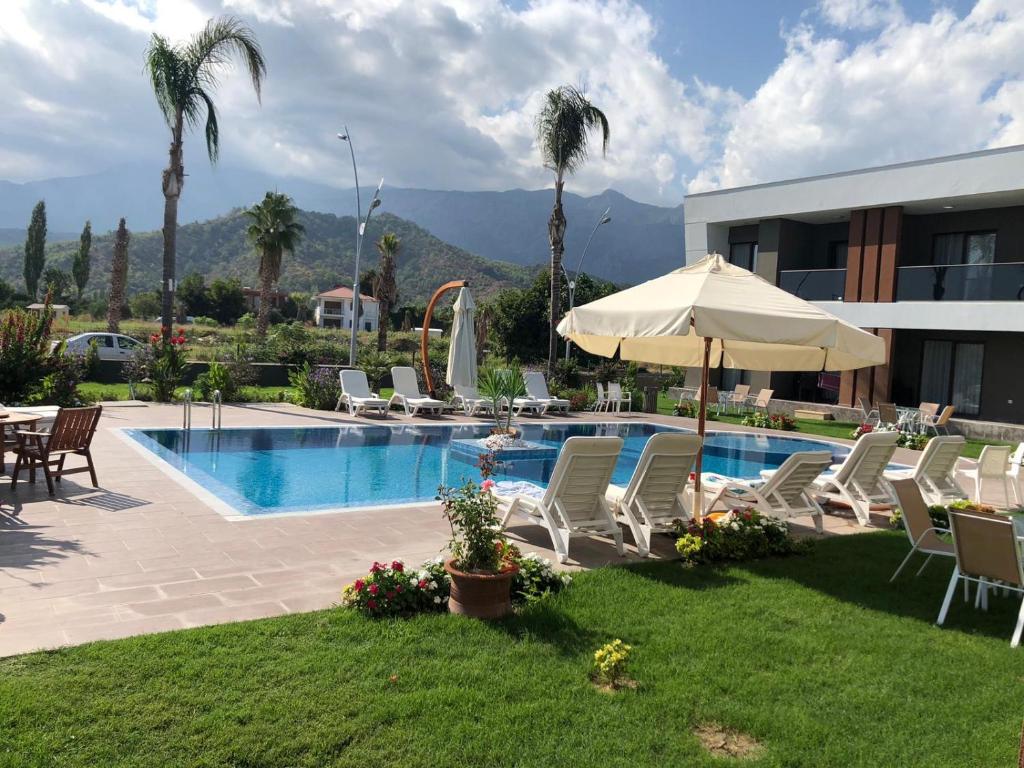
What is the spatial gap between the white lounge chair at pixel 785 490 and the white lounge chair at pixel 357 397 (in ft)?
34.6

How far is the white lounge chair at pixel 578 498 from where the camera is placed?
19.9 ft

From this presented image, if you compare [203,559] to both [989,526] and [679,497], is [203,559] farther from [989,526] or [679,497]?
[989,526]

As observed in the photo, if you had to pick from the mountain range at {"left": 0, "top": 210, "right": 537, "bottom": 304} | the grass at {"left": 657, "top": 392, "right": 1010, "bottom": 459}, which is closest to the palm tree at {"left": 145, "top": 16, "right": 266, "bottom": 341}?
the grass at {"left": 657, "top": 392, "right": 1010, "bottom": 459}

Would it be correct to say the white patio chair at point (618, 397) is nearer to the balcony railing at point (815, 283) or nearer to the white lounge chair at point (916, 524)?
the balcony railing at point (815, 283)

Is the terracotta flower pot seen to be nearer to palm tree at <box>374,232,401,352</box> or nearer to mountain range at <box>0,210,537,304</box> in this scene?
palm tree at <box>374,232,401,352</box>

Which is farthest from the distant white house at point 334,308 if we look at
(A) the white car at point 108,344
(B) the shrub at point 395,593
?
(B) the shrub at point 395,593

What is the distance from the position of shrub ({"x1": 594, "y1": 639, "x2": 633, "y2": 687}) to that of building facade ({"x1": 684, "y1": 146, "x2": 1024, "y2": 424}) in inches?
751

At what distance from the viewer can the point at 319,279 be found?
94.8m

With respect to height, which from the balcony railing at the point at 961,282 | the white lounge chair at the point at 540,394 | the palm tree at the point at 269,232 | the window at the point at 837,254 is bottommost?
the white lounge chair at the point at 540,394

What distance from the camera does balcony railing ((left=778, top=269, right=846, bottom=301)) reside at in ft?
73.4

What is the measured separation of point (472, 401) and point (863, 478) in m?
11.1

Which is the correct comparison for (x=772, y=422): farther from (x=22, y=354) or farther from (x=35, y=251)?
(x=35, y=251)

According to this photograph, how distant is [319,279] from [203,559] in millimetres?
93148

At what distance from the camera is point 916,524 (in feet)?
19.2
